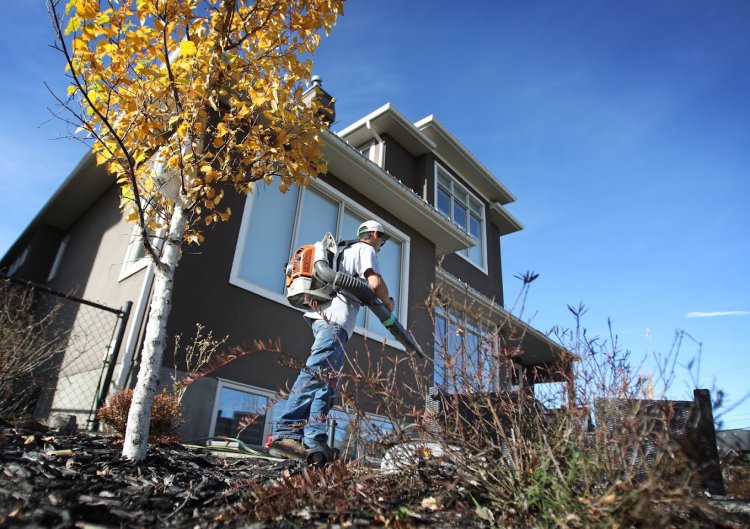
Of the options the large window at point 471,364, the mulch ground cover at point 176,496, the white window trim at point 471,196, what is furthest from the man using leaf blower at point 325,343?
the white window trim at point 471,196

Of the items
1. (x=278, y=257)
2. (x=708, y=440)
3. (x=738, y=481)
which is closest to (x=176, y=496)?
(x=708, y=440)

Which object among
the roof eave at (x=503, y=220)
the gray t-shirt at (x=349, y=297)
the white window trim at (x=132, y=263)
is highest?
the roof eave at (x=503, y=220)

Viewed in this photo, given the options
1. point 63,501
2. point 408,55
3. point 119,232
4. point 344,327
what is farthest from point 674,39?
point 63,501

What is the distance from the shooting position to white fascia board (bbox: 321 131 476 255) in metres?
7.35

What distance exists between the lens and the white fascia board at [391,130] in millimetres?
11305

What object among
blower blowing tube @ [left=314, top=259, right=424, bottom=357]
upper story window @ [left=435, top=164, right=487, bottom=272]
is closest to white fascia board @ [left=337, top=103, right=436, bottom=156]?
upper story window @ [left=435, top=164, right=487, bottom=272]

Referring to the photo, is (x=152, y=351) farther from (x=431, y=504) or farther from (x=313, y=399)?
(x=431, y=504)

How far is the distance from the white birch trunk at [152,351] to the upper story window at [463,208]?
9227mm

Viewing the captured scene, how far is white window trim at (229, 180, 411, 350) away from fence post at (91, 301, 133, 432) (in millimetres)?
1113

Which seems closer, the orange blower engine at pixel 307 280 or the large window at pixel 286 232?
the orange blower engine at pixel 307 280

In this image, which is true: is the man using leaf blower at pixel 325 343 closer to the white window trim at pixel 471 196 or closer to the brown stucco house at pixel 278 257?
the brown stucco house at pixel 278 257

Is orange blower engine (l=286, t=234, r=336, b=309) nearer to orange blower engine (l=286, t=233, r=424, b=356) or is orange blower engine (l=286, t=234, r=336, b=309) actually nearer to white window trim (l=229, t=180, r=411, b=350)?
orange blower engine (l=286, t=233, r=424, b=356)

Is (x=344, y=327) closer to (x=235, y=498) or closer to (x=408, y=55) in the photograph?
(x=235, y=498)

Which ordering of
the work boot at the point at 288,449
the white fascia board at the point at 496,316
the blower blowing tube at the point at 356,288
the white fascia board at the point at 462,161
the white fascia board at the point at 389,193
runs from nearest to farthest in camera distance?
the work boot at the point at 288,449 → the blower blowing tube at the point at 356,288 → the white fascia board at the point at 389,193 → the white fascia board at the point at 496,316 → the white fascia board at the point at 462,161
